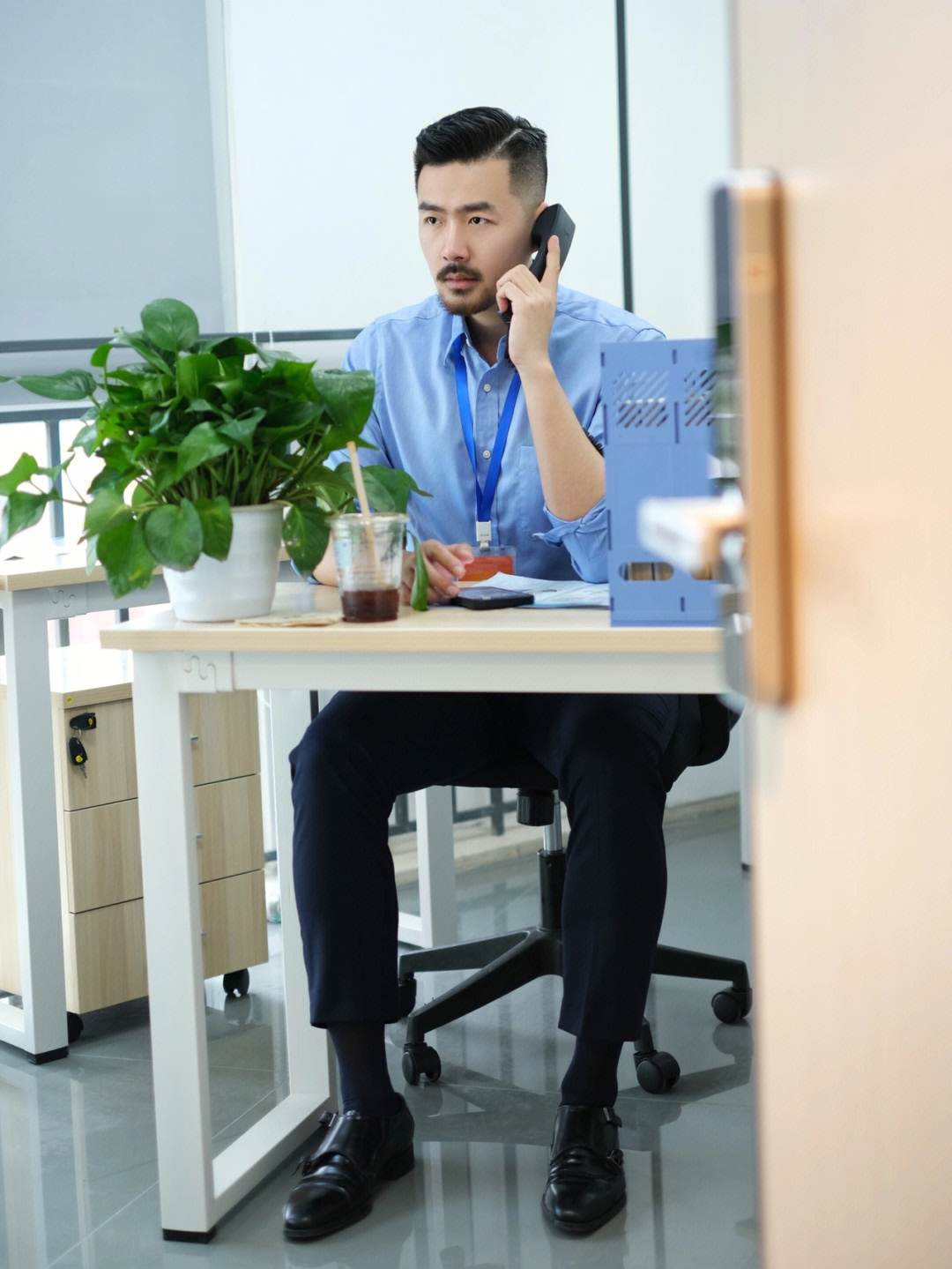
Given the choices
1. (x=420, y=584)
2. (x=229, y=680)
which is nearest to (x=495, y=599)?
(x=420, y=584)

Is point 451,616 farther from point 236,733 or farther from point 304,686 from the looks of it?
point 236,733

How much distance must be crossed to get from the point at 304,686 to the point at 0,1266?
2.40 ft

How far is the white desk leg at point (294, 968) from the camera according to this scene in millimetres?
1944

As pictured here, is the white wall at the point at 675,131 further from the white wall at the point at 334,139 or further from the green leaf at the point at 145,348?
the green leaf at the point at 145,348

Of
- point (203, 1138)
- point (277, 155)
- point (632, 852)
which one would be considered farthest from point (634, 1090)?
point (277, 155)

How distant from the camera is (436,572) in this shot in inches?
65.2

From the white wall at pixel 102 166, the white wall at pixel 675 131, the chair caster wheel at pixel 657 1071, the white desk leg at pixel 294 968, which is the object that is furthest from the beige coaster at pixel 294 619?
the white wall at pixel 675 131

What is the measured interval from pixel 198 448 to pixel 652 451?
0.44 metres

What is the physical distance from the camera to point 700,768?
348cm

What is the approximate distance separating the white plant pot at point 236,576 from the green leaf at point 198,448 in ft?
0.29

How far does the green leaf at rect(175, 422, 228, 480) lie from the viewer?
1.45 meters

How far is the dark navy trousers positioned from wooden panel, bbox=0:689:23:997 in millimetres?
719

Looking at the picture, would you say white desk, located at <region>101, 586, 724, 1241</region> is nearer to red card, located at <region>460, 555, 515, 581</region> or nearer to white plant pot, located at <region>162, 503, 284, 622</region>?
white plant pot, located at <region>162, 503, 284, 622</region>

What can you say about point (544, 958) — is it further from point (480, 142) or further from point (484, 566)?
point (480, 142)
